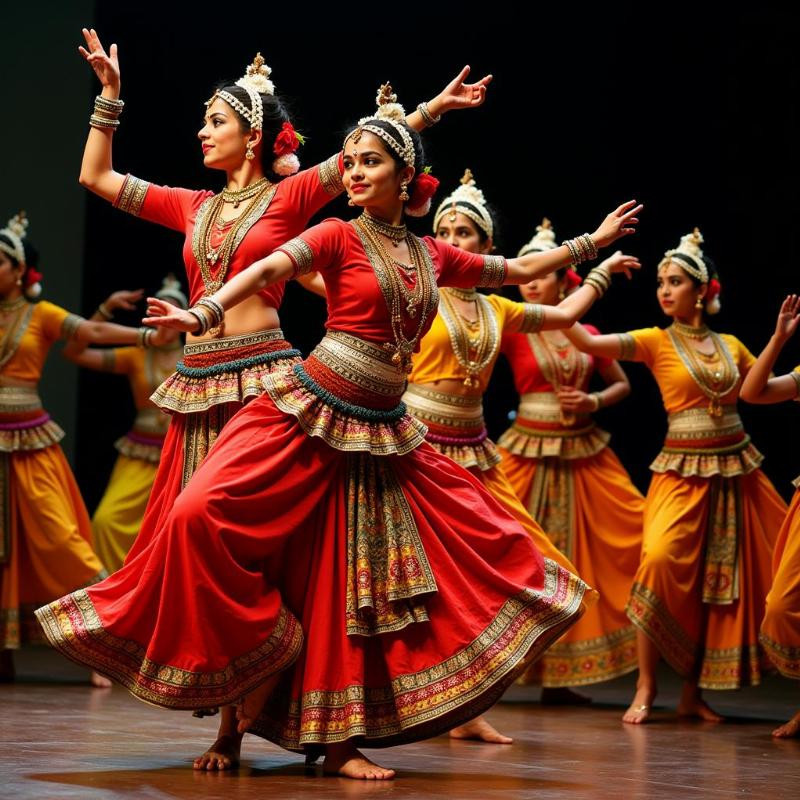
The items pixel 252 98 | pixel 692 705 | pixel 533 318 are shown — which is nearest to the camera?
pixel 252 98

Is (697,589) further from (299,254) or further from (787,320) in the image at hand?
(299,254)

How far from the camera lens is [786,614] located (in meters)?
4.71

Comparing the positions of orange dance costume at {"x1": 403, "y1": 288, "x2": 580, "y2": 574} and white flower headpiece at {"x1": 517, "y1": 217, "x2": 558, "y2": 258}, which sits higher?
white flower headpiece at {"x1": 517, "y1": 217, "x2": 558, "y2": 258}

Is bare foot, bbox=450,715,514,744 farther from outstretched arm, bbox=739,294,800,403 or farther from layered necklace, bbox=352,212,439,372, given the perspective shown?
outstretched arm, bbox=739,294,800,403

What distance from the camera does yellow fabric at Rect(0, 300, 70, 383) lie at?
5750 millimetres

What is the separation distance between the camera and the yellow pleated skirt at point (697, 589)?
5.21 meters

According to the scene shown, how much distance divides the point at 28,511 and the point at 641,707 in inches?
95.6

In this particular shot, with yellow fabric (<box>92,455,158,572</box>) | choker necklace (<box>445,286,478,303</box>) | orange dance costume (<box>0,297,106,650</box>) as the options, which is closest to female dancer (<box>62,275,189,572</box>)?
yellow fabric (<box>92,455,158,572</box>)

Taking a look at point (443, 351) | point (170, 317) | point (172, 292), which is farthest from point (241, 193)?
point (172, 292)

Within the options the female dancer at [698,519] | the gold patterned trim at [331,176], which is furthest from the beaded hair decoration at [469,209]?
the gold patterned trim at [331,176]

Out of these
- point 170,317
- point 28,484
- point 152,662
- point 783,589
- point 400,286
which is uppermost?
point 400,286

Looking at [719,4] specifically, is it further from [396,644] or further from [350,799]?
[350,799]

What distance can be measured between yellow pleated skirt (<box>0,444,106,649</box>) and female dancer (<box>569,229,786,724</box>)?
2093 millimetres

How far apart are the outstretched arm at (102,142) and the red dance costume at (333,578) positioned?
0.73 metres
